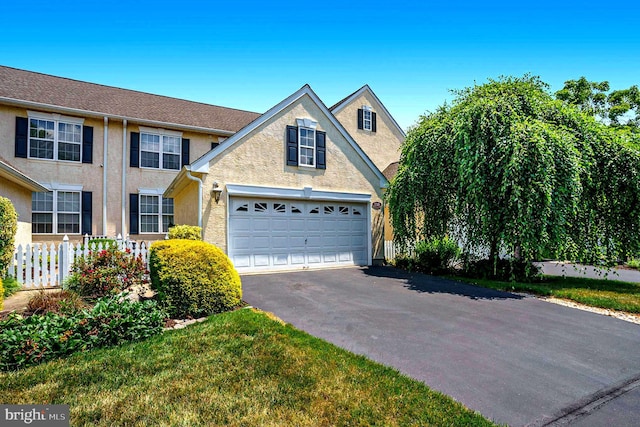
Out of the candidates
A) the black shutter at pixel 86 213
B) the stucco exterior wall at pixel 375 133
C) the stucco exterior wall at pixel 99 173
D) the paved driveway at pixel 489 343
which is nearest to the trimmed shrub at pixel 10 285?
the paved driveway at pixel 489 343

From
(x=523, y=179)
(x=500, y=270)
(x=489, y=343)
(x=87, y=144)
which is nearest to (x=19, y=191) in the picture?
(x=87, y=144)

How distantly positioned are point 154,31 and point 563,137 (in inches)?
482

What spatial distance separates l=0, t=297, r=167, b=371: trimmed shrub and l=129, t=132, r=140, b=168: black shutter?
1199 cm

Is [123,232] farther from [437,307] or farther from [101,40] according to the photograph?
[437,307]

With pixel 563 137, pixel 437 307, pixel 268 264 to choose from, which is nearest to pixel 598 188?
pixel 563 137

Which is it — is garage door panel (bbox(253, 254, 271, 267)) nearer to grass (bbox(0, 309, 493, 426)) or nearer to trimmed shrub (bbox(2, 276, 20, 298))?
trimmed shrub (bbox(2, 276, 20, 298))

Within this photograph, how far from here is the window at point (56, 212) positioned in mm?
13430

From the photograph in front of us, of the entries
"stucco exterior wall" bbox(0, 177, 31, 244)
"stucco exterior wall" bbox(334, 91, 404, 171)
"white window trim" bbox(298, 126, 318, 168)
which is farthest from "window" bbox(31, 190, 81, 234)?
"stucco exterior wall" bbox(334, 91, 404, 171)

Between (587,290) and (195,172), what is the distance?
11708 millimetres

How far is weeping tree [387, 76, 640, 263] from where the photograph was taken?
848 centimetres

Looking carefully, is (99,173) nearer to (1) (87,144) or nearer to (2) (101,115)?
(1) (87,144)

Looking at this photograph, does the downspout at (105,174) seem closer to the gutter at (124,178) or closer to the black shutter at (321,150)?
the gutter at (124,178)

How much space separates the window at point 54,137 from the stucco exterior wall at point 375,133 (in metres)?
13.4

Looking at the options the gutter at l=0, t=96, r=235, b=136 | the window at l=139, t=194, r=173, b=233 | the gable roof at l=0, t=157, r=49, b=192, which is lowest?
the window at l=139, t=194, r=173, b=233
